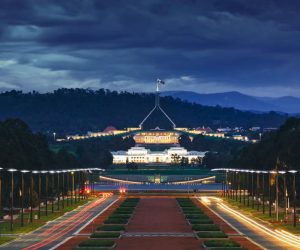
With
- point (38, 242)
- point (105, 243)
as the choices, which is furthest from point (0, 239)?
point (105, 243)

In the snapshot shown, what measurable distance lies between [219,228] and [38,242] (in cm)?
1856

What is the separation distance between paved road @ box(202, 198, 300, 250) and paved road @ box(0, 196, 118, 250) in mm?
13531

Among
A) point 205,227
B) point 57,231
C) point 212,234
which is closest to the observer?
point 212,234

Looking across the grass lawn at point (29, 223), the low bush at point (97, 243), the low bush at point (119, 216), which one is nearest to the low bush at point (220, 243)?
the low bush at point (97, 243)

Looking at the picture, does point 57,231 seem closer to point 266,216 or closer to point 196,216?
point 196,216

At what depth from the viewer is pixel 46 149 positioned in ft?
591

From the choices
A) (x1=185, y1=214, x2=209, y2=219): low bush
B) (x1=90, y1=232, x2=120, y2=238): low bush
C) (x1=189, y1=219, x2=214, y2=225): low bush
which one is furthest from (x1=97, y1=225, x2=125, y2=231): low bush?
(x1=185, y1=214, x2=209, y2=219): low bush

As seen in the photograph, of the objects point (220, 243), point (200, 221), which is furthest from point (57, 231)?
point (220, 243)

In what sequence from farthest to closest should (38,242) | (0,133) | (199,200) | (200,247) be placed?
(199,200) < (0,133) < (38,242) < (200,247)

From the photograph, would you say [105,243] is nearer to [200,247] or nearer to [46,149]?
[200,247]

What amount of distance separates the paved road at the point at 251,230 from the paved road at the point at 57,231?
44.4 ft

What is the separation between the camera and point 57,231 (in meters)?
91.9

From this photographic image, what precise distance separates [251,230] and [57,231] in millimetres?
16093

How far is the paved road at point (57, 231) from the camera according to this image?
77.4 metres
